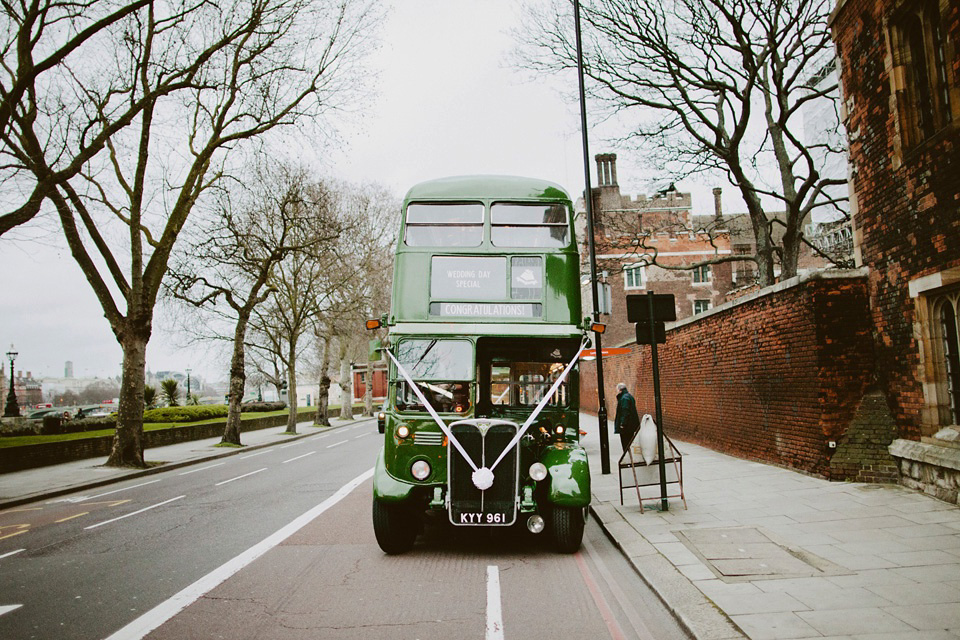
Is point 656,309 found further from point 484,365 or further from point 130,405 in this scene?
point 130,405

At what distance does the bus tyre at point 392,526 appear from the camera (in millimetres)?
7137

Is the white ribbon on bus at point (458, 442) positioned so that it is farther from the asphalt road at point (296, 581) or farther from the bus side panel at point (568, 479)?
the asphalt road at point (296, 581)

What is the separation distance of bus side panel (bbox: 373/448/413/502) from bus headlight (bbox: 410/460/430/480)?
130mm

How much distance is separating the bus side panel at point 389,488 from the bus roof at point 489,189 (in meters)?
3.53

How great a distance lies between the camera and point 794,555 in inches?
246

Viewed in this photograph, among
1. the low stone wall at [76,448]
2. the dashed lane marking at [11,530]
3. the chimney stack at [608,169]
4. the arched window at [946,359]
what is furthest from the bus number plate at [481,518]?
the chimney stack at [608,169]

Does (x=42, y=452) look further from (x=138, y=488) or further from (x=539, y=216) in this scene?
(x=539, y=216)

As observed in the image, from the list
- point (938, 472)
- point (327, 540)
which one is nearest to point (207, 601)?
point (327, 540)

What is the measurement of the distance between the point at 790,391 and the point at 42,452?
64.2ft

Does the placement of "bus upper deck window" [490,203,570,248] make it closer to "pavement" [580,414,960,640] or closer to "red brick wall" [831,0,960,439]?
"pavement" [580,414,960,640]

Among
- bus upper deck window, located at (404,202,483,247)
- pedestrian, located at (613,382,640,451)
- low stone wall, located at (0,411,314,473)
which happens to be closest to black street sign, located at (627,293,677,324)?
bus upper deck window, located at (404,202,483,247)

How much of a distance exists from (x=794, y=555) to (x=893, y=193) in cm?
549

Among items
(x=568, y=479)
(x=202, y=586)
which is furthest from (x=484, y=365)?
(x=202, y=586)

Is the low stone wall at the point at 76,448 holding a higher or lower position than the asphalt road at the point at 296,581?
higher
